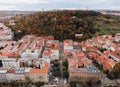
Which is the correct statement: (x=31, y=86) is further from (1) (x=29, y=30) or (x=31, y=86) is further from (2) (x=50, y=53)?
(1) (x=29, y=30)

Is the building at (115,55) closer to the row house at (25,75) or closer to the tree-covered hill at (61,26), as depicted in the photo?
the tree-covered hill at (61,26)

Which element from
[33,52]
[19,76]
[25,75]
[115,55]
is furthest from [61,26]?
[19,76]

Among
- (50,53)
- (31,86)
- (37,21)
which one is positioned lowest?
(31,86)

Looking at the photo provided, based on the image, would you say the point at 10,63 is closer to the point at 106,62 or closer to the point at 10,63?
the point at 10,63

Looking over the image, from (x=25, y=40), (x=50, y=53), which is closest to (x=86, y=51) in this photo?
(x=50, y=53)

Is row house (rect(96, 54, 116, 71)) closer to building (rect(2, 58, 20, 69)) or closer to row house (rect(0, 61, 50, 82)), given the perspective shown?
row house (rect(0, 61, 50, 82))

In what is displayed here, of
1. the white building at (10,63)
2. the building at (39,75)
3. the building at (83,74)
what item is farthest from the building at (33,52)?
the building at (83,74)

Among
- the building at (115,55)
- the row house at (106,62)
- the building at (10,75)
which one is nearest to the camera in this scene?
the building at (10,75)

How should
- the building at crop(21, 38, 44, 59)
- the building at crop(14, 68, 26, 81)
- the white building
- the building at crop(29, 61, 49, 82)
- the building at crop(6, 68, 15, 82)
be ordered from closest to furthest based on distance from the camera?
the building at crop(29, 61, 49, 82), the building at crop(14, 68, 26, 81), the building at crop(6, 68, 15, 82), the white building, the building at crop(21, 38, 44, 59)

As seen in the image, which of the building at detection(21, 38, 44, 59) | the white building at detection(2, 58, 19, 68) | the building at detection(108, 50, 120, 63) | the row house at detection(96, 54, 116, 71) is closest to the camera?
the row house at detection(96, 54, 116, 71)

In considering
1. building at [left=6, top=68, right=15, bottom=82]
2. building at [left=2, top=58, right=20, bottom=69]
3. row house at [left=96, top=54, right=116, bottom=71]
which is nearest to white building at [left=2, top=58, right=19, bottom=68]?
building at [left=2, top=58, right=20, bottom=69]

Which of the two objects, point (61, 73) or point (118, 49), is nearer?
point (61, 73)
